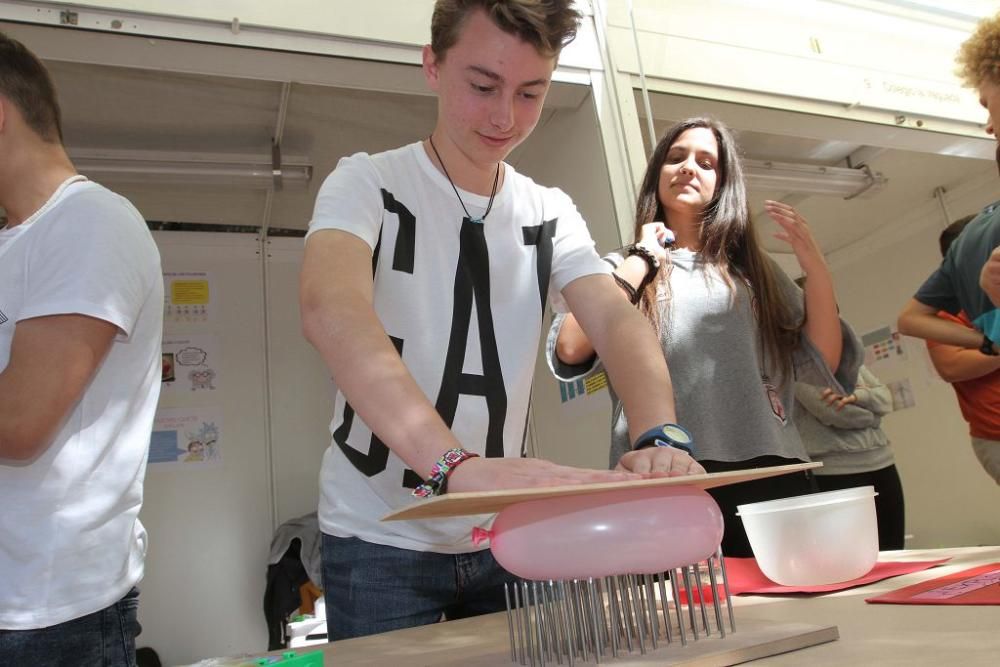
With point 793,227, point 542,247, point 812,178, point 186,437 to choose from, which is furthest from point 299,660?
point 812,178

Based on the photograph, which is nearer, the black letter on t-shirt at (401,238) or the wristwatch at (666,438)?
the wristwatch at (666,438)

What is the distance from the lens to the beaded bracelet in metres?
0.61

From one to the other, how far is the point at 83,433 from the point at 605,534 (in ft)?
2.32

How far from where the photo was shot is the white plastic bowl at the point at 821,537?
77cm

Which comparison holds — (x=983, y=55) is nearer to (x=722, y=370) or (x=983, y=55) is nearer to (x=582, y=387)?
(x=722, y=370)

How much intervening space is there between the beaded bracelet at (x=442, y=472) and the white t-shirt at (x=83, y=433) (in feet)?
1.70

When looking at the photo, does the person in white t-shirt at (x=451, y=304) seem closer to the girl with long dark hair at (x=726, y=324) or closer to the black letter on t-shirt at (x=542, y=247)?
the black letter on t-shirt at (x=542, y=247)

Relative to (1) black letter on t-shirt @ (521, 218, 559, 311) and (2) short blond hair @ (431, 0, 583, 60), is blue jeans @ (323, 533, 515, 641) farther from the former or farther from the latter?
(2) short blond hair @ (431, 0, 583, 60)

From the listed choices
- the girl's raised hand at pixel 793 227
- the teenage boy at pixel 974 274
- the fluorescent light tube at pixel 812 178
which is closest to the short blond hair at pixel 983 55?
the teenage boy at pixel 974 274

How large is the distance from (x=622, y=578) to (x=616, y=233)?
161 cm

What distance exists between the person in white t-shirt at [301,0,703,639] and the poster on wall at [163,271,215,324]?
294cm

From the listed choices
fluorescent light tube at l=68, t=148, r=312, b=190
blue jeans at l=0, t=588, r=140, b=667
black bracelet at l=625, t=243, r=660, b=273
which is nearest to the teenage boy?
black bracelet at l=625, t=243, r=660, b=273

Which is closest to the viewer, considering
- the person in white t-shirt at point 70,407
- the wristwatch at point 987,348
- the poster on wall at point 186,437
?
the person in white t-shirt at point 70,407

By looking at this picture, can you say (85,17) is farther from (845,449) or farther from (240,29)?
(845,449)
